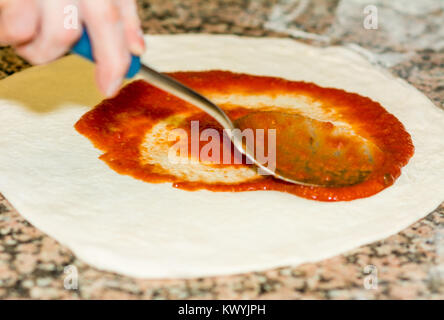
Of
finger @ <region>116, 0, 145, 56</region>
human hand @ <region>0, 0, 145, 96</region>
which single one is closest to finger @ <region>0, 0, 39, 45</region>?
human hand @ <region>0, 0, 145, 96</region>

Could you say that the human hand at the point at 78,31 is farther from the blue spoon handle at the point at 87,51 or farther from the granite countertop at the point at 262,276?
the granite countertop at the point at 262,276

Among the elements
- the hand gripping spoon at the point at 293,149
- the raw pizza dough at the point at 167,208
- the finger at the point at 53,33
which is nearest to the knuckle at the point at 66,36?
the finger at the point at 53,33

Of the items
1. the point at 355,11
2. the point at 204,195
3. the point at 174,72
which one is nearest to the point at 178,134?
the point at 204,195

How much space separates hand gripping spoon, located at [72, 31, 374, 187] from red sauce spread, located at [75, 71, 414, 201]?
0.08 ft

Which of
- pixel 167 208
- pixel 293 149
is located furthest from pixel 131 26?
pixel 293 149

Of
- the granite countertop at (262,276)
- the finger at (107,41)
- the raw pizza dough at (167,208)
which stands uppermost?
the finger at (107,41)

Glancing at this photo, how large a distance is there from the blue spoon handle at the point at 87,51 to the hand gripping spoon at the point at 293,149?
1.9 inches

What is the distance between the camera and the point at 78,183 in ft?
4.26

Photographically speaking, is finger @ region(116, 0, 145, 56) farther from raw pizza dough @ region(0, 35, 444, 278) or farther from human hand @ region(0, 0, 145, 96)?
raw pizza dough @ region(0, 35, 444, 278)

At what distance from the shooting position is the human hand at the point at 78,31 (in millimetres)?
1017

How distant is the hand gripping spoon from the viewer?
1273 mm

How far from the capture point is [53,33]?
103 cm

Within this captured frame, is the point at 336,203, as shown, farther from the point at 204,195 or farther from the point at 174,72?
the point at 174,72

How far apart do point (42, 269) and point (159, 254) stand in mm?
221
